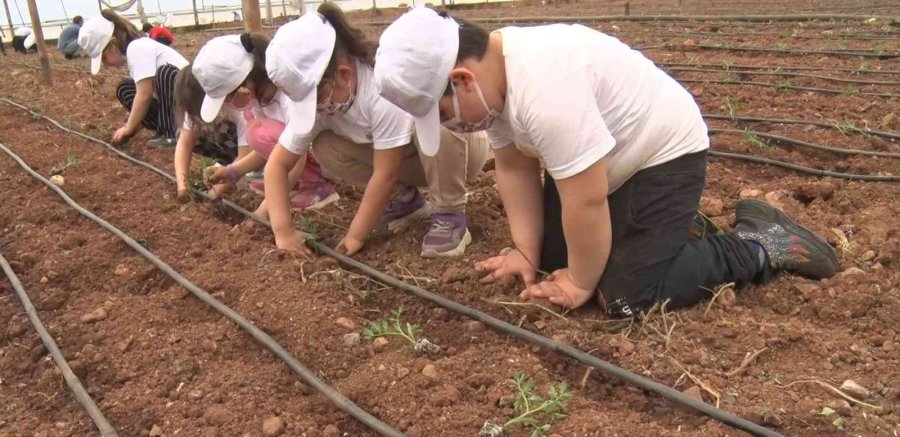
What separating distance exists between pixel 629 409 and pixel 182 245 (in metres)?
2.01

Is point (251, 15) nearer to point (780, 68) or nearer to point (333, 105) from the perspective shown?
point (333, 105)

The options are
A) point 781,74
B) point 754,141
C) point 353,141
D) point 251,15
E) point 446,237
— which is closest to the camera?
point 446,237

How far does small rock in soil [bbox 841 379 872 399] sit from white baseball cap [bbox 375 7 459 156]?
3.86 ft

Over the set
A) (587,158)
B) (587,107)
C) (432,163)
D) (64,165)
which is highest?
(587,107)

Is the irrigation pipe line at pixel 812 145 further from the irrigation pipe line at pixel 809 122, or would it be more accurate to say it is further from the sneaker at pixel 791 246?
the sneaker at pixel 791 246

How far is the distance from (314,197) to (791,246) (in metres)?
1.99

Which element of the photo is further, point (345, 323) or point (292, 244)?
point (292, 244)

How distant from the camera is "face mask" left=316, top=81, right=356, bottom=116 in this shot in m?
2.54

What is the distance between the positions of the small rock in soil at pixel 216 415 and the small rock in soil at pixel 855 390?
1.47 metres

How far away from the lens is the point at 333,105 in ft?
8.52

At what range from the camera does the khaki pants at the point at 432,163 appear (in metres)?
2.69

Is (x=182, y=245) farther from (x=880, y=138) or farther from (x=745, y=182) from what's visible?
(x=880, y=138)

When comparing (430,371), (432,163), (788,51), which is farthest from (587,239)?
(788,51)

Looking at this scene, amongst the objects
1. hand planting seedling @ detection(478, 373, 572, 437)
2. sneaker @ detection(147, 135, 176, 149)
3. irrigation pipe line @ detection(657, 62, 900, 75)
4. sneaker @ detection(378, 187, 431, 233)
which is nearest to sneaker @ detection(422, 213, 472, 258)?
sneaker @ detection(378, 187, 431, 233)
